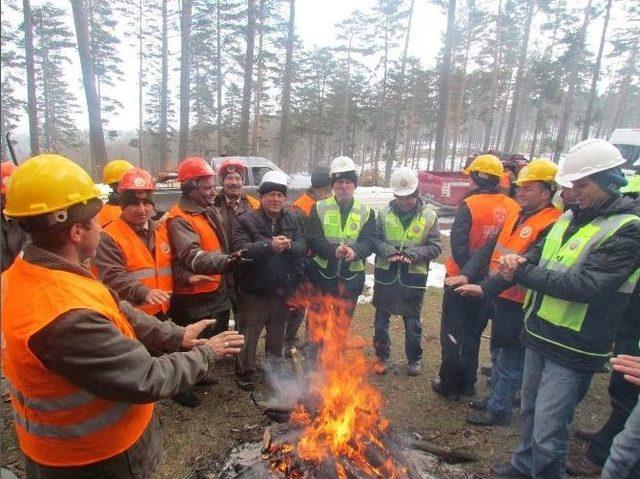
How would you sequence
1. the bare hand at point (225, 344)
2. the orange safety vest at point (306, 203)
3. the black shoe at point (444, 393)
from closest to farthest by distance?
the bare hand at point (225, 344)
the black shoe at point (444, 393)
the orange safety vest at point (306, 203)

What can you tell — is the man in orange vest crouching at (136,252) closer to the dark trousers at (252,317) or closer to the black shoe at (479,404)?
the dark trousers at (252,317)

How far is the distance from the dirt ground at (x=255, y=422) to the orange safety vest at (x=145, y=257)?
1.21 m

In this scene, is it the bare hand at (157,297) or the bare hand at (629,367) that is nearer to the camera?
the bare hand at (629,367)

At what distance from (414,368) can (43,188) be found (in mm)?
4584

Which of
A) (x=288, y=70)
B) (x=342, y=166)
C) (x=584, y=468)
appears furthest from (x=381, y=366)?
(x=288, y=70)

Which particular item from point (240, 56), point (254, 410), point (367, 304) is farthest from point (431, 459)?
point (240, 56)

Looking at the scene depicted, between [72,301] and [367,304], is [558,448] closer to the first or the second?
[72,301]

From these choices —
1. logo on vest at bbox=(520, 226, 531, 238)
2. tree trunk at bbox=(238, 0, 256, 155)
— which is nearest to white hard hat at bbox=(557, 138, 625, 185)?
Answer: logo on vest at bbox=(520, 226, 531, 238)

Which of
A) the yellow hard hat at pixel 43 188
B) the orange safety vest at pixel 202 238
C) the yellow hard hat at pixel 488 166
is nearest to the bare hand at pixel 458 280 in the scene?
the yellow hard hat at pixel 488 166

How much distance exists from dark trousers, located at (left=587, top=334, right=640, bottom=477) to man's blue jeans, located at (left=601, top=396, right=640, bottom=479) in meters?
0.59

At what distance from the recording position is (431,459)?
3596 millimetres

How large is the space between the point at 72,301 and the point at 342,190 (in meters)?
3.71

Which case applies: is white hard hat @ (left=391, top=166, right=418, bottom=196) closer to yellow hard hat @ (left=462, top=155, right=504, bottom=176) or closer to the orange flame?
yellow hard hat @ (left=462, top=155, right=504, bottom=176)

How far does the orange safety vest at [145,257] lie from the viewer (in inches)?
147
